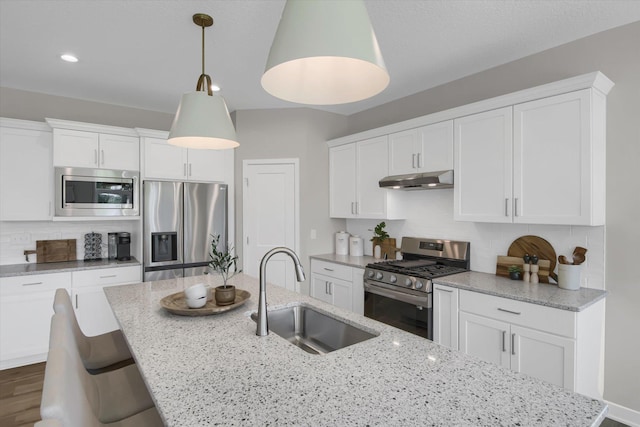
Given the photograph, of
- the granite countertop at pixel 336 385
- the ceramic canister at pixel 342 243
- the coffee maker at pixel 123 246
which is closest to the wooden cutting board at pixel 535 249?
the granite countertop at pixel 336 385

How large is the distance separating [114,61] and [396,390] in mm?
3378

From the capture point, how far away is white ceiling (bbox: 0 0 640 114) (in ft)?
7.36

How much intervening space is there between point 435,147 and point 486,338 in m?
1.71

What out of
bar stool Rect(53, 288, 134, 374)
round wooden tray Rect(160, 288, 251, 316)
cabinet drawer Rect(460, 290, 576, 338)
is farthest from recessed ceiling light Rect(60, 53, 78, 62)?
cabinet drawer Rect(460, 290, 576, 338)

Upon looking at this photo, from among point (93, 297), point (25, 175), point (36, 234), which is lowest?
point (93, 297)

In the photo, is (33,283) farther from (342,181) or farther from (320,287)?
(342,181)

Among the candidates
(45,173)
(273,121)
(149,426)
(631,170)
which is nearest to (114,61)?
(45,173)

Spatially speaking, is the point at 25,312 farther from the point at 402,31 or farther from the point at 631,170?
the point at 631,170

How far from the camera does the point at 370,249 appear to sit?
4.39 m

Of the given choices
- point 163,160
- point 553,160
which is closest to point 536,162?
point 553,160

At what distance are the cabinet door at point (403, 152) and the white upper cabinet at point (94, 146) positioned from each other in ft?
9.28

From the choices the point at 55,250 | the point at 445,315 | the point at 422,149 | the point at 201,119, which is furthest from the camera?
the point at 55,250

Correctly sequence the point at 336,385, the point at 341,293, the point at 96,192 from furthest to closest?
the point at 341,293 → the point at 96,192 → the point at 336,385

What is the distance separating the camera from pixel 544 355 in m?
2.27
